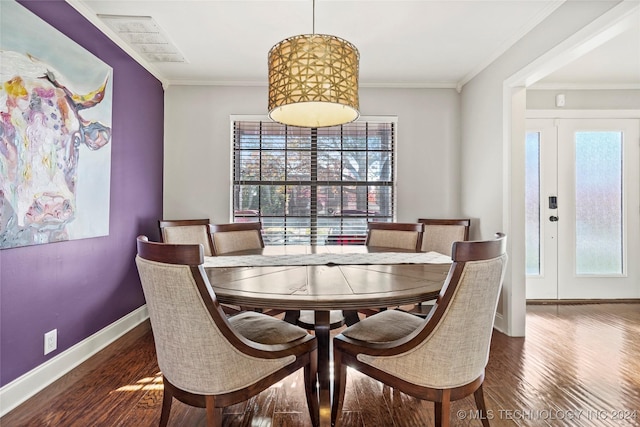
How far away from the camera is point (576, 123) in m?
3.42

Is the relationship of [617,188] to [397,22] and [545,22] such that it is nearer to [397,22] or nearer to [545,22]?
[545,22]

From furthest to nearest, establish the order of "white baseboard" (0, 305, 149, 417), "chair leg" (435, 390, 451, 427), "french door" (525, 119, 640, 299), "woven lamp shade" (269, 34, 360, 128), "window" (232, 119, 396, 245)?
"window" (232, 119, 396, 245)
"french door" (525, 119, 640, 299)
"white baseboard" (0, 305, 149, 417)
"woven lamp shade" (269, 34, 360, 128)
"chair leg" (435, 390, 451, 427)

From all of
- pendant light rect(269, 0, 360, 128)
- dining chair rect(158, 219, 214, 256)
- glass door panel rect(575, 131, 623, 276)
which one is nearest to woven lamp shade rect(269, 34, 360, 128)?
pendant light rect(269, 0, 360, 128)

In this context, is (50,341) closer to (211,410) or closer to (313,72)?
(211,410)

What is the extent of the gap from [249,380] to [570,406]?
5.73ft

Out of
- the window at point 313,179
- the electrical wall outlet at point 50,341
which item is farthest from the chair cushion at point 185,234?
the electrical wall outlet at point 50,341

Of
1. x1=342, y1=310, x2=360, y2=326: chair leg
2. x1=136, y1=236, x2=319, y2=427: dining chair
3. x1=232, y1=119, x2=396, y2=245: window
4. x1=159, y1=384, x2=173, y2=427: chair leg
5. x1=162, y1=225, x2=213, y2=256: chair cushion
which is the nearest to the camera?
x1=136, y1=236, x2=319, y2=427: dining chair

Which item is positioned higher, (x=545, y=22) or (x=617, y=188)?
(x=545, y=22)

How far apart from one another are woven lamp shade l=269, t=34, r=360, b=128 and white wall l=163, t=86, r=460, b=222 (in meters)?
1.92

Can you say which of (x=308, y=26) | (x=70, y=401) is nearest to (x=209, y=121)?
(x=308, y=26)

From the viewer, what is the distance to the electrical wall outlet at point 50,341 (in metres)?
1.88

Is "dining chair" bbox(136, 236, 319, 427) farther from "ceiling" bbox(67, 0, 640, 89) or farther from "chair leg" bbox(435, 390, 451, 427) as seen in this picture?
"ceiling" bbox(67, 0, 640, 89)

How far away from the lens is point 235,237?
8.59 ft

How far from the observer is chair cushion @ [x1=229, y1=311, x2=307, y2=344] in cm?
140
